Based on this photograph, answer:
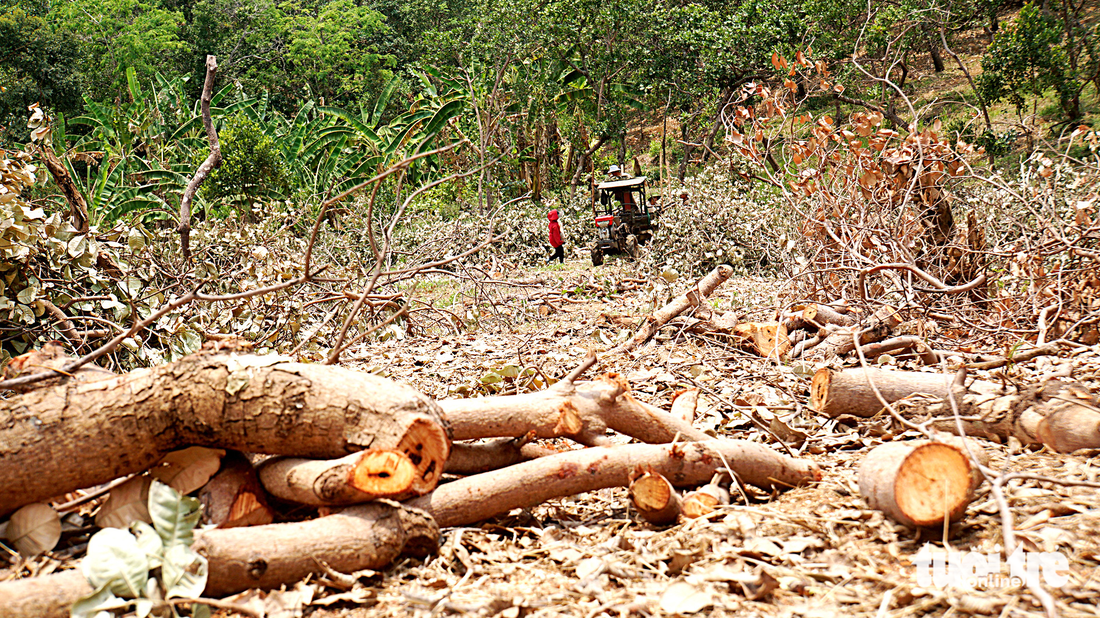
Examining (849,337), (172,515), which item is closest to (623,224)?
(849,337)

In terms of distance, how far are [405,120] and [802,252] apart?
9.45 metres

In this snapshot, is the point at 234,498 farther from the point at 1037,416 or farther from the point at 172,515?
the point at 1037,416

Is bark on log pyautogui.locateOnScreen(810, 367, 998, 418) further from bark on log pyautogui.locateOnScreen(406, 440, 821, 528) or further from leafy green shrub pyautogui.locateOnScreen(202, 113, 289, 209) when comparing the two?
leafy green shrub pyautogui.locateOnScreen(202, 113, 289, 209)

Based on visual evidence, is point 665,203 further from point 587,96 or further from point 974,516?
point 974,516

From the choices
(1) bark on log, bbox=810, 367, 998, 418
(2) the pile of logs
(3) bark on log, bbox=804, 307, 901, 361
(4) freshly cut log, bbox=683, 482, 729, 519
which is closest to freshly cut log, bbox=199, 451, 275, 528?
(2) the pile of logs

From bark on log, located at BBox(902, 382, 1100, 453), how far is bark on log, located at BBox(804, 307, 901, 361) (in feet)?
3.79

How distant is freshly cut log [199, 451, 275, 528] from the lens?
2219mm

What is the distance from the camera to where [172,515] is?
1959 millimetres

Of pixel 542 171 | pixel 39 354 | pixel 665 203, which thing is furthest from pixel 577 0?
pixel 39 354

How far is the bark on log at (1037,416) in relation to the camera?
2.55 meters

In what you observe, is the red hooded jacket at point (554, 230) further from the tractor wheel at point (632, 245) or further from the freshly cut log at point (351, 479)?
the freshly cut log at point (351, 479)

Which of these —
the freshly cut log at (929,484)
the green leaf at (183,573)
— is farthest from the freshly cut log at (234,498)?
the freshly cut log at (929,484)

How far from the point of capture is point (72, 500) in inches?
94.0

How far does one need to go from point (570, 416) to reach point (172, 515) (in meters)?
1.23
